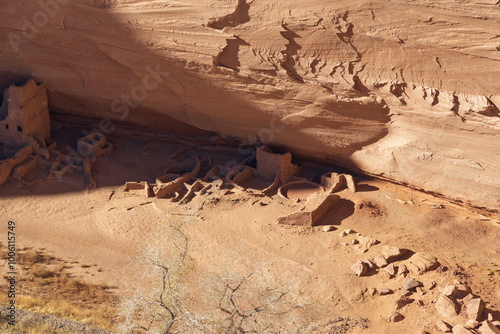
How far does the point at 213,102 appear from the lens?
18422 mm

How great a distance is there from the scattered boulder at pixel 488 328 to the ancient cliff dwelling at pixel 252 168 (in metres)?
0.04

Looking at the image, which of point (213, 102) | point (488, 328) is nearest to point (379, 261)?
point (488, 328)

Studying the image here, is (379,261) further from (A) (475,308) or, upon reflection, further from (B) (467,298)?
(A) (475,308)

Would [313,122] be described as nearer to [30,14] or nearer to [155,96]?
[155,96]

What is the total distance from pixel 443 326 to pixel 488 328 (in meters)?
0.84

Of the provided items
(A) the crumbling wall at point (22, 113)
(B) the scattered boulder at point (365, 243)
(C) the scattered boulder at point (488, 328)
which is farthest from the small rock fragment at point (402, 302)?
(A) the crumbling wall at point (22, 113)

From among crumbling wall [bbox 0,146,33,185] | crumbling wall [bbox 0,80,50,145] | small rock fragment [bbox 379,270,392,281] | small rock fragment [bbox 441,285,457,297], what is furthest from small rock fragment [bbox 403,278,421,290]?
crumbling wall [bbox 0,80,50,145]

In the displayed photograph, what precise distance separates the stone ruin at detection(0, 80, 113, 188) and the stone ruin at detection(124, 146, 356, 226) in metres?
2.21

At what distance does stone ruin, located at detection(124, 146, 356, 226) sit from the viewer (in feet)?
58.3

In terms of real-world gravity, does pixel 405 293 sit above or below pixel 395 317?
above

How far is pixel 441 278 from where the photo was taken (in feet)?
43.9

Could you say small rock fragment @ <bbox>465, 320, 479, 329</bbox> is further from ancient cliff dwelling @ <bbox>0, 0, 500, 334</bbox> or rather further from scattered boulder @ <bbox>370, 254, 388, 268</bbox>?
scattered boulder @ <bbox>370, 254, 388, 268</bbox>

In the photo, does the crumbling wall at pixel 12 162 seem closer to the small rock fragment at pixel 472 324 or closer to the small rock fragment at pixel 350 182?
the small rock fragment at pixel 350 182

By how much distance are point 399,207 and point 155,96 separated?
26.9 feet
